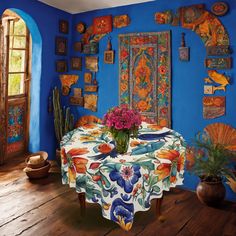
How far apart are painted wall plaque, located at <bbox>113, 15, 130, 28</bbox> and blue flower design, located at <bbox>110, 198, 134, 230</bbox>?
2684 mm

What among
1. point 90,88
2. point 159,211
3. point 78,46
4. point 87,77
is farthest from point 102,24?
point 159,211

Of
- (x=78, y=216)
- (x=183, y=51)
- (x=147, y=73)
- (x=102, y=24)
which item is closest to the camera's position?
(x=78, y=216)

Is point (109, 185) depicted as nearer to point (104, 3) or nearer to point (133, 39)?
point (133, 39)

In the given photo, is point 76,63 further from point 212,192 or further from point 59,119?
point 212,192

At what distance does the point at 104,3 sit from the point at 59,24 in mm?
811

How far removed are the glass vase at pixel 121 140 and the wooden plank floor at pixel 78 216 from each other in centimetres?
80

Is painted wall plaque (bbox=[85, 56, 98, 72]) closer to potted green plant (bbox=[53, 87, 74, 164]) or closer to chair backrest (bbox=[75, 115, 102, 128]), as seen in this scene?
potted green plant (bbox=[53, 87, 74, 164])

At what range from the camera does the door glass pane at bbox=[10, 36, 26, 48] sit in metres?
4.57

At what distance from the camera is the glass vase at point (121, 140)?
2361mm

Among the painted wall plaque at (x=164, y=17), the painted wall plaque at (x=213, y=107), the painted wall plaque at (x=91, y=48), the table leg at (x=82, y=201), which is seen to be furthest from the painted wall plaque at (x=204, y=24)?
the table leg at (x=82, y=201)

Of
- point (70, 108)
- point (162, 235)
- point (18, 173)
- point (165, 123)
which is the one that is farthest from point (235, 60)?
point (18, 173)

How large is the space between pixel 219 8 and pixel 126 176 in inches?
91.8

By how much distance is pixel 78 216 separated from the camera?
9.68ft

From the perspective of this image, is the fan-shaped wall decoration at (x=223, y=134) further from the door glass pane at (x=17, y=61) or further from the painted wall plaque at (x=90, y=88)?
the door glass pane at (x=17, y=61)
